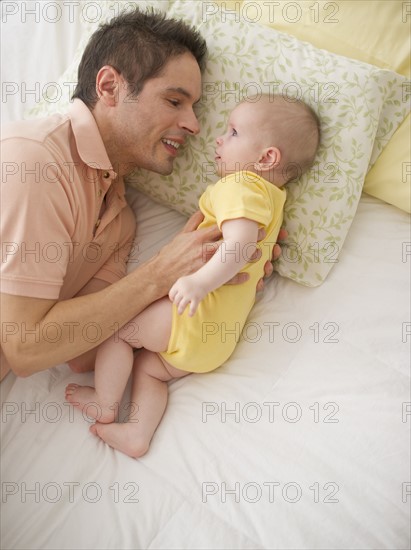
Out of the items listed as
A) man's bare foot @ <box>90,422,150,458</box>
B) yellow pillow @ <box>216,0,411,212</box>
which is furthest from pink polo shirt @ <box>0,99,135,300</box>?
yellow pillow @ <box>216,0,411,212</box>

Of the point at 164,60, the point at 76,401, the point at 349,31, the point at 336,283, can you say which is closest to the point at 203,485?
the point at 76,401

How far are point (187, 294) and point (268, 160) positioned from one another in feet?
1.27

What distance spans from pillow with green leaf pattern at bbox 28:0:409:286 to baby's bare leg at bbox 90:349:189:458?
16.0 inches

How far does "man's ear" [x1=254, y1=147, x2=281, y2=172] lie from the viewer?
4.01 feet

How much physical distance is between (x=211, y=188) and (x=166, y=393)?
0.52 metres

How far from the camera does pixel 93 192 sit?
4.19 feet

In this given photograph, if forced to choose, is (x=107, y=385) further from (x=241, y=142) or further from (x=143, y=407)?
(x=241, y=142)

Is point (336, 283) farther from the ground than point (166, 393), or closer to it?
farther from the ground

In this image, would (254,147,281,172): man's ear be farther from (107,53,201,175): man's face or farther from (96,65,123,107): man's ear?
(96,65,123,107): man's ear

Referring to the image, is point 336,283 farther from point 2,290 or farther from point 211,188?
point 2,290

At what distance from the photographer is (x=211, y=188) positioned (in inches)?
50.6

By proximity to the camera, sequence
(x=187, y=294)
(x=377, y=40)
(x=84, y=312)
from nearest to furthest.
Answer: (x=187, y=294) < (x=84, y=312) < (x=377, y=40)

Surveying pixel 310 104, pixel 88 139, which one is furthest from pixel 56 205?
pixel 310 104

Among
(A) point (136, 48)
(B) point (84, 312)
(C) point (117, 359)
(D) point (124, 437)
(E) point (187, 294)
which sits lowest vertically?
(D) point (124, 437)
